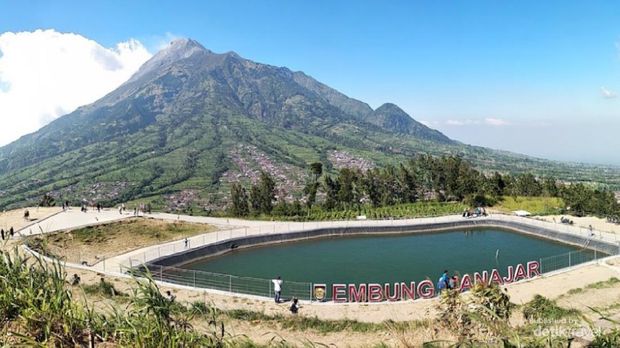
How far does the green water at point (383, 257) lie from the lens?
77.2ft

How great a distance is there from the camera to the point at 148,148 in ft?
438

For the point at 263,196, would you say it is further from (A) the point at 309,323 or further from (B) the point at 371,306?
(A) the point at 309,323

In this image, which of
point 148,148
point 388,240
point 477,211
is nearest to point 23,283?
point 388,240

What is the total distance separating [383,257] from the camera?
27.1m

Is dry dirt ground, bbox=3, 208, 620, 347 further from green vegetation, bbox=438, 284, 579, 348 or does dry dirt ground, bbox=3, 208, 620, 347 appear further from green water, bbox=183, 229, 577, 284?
green water, bbox=183, 229, 577, 284

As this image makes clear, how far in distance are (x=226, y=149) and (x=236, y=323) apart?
117815 millimetres

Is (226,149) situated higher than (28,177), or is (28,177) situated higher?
(226,149)

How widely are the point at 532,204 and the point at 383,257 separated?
78.5 feet

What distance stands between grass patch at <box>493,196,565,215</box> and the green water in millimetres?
8703

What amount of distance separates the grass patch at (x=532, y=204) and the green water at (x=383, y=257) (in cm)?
870

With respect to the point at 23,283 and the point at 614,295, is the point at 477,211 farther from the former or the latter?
the point at 23,283

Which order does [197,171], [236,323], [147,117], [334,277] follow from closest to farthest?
[236,323], [334,277], [197,171], [147,117]

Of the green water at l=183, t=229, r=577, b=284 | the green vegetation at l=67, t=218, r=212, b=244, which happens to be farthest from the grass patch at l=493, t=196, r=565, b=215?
the green vegetation at l=67, t=218, r=212, b=244

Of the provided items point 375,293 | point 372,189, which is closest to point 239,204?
point 372,189
